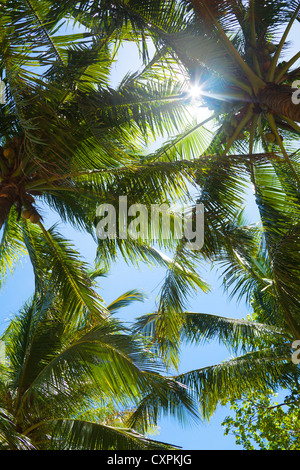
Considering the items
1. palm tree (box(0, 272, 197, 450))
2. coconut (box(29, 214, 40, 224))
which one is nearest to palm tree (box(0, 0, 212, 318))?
coconut (box(29, 214, 40, 224))

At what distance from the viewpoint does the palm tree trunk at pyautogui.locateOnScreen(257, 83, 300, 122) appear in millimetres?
3959

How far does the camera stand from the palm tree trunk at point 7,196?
5.42 meters

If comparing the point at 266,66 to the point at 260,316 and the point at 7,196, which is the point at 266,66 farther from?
the point at 260,316

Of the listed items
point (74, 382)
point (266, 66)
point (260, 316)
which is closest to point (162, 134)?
point (266, 66)

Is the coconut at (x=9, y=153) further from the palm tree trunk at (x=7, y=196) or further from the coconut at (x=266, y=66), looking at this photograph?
the coconut at (x=266, y=66)

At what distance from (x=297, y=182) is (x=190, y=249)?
1.70 meters

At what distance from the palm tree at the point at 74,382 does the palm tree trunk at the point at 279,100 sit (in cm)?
281

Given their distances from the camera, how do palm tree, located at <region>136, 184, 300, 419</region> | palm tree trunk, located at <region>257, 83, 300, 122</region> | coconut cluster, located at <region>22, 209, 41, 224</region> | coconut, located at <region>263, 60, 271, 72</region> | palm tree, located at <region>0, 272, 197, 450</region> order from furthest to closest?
coconut cluster, located at <region>22, 209, 41, 224</region>, palm tree, located at <region>136, 184, 300, 419</region>, coconut, located at <region>263, 60, 271, 72</region>, palm tree, located at <region>0, 272, 197, 450</region>, palm tree trunk, located at <region>257, 83, 300, 122</region>

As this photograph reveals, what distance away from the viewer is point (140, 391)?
15.3ft

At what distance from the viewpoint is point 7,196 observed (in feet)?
18.3

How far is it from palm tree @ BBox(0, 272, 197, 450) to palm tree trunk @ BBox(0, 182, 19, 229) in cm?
145

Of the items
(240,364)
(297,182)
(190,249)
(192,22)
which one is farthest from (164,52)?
(240,364)

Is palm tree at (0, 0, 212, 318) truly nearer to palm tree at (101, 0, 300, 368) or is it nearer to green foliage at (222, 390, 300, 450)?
palm tree at (101, 0, 300, 368)

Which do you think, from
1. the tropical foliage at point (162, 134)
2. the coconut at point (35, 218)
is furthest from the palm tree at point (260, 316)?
the coconut at point (35, 218)
